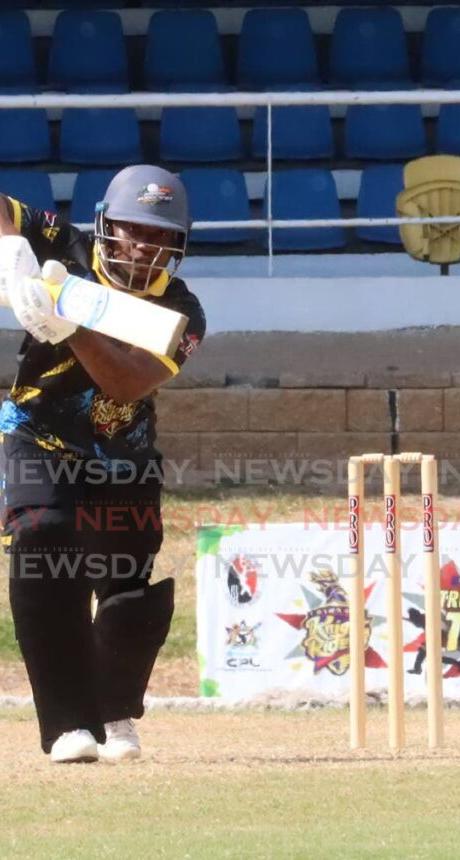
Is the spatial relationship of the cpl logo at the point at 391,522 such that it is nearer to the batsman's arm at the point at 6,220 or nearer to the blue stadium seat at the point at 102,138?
the batsman's arm at the point at 6,220

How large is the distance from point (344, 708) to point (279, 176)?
17.1 ft

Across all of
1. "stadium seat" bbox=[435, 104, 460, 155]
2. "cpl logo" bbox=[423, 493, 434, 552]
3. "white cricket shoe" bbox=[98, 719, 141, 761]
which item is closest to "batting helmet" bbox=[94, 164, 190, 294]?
"cpl logo" bbox=[423, 493, 434, 552]

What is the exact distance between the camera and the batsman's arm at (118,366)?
17.3 feet

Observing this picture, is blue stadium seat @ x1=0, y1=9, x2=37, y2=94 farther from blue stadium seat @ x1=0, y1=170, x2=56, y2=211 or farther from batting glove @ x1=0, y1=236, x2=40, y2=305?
batting glove @ x1=0, y1=236, x2=40, y2=305

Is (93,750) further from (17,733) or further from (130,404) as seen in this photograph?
(17,733)

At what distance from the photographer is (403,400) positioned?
11.0 meters

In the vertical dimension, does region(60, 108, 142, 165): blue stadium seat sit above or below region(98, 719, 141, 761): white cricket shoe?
above

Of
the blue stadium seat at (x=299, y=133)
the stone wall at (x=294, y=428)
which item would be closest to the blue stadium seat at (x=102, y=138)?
the blue stadium seat at (x=299, y=133)

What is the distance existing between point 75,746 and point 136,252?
1479 mm

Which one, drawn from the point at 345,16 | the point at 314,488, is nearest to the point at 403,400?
the point at 314,488

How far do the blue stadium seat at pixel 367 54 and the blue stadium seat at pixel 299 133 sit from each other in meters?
0.56

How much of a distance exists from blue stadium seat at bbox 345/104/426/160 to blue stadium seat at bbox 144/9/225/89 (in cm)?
104

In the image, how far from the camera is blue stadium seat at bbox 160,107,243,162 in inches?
521

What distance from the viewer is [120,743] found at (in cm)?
605
